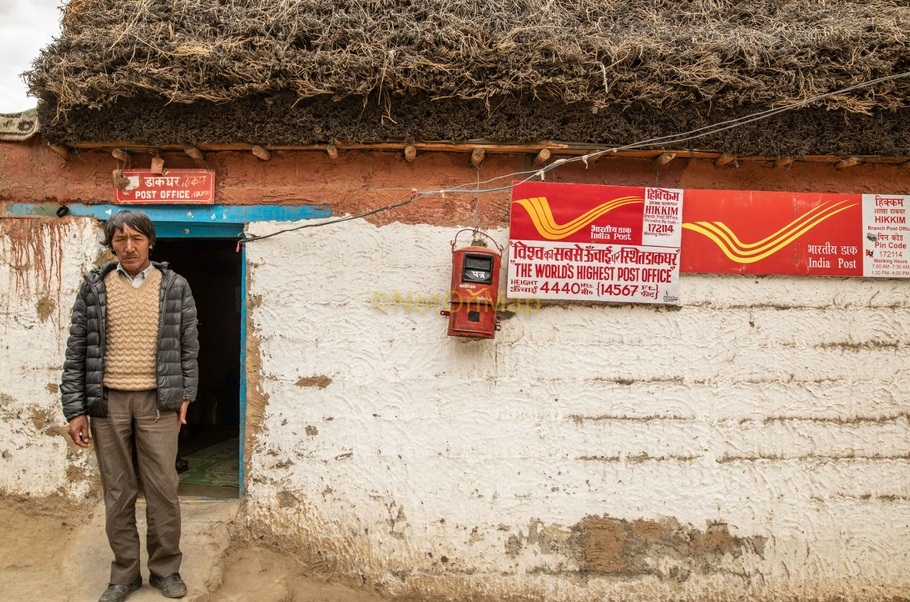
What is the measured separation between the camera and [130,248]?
2951 mm

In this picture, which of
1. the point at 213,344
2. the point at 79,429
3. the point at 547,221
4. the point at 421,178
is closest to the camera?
the point at 79,429

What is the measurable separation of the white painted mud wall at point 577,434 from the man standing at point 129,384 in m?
0.68

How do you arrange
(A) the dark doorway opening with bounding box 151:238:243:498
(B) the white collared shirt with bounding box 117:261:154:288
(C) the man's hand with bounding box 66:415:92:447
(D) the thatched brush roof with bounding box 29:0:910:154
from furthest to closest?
(A) the dark doorway opening with bounding box 151:238:243:498, (D) the thatched brush roof with bounding box 29:0:910:154, (B) the white collared shirt with bounding box 117:261:154:288, (C) the man's hand with bounding box 66:415:92:447

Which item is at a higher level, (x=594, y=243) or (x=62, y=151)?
(x=62, y=151)

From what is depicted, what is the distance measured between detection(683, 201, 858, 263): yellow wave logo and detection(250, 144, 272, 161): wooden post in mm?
2853

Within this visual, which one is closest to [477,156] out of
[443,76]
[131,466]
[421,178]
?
[421,178]

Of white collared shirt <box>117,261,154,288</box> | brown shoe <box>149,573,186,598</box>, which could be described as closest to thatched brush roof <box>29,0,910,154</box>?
white collared shirt <box>117,261,154,288</box>

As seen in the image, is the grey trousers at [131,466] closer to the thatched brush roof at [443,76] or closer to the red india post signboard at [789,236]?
the thatched brush roof at [443,76]

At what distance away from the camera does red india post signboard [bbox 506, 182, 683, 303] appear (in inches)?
139

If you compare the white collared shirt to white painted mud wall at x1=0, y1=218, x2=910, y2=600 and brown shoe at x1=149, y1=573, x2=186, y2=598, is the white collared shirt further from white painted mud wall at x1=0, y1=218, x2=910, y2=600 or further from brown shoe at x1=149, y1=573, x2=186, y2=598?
brown shoe at x1=149, y1=573, x2=186, y2=598

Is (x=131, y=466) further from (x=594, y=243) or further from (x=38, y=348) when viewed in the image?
(x=594, y=243)

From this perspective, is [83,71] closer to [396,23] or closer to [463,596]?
[396,23]

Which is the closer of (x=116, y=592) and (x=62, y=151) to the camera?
(x=116, y=592)

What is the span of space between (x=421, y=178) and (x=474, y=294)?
0.96 m
